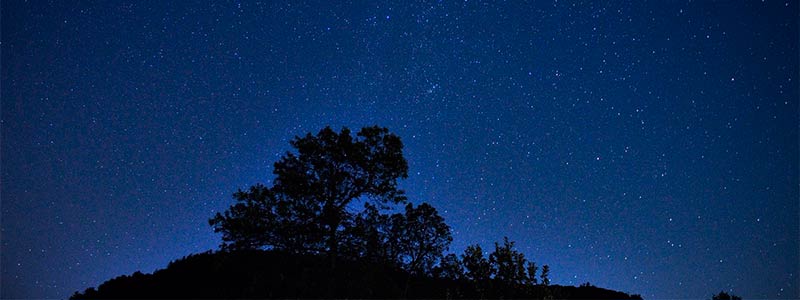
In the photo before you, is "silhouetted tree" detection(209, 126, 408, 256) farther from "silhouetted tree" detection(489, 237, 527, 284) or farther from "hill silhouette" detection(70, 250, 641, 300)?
"silhouetted tree" detection(489, 237, 527, 284)

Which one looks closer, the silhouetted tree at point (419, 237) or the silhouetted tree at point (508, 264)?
the silhouetted tree at point (508, 264)

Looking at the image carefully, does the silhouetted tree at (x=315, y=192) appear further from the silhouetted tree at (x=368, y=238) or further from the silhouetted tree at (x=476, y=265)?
the silhouetted tree at (x=476, y=265)

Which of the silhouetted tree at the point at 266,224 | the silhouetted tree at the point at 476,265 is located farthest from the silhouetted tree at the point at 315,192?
the silhouetted tree at the point at 476,265

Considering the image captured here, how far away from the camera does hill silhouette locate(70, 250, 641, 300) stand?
1568 centimetres

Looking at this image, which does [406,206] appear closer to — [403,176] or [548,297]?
[403,176]

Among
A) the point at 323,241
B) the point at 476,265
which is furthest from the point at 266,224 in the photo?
the point at 476,265

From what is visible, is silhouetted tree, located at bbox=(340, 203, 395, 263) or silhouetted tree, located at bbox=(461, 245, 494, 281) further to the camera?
silhouetted tree, located at bbox=(340, 203, 395, 263)

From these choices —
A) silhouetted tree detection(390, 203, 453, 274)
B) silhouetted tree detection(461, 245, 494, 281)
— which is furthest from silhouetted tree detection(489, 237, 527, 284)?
silhouetted tree detection(390, 203, 453, 274)

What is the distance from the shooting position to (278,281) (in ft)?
56.9

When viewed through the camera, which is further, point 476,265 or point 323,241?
point 323,241

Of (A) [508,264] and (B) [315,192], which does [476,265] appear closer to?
(A) [508,264]

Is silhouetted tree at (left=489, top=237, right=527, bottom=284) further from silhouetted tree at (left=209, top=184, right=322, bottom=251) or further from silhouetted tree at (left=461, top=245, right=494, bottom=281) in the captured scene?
silhouetted tree at (left=209, top=184, right=322, bottom=251)

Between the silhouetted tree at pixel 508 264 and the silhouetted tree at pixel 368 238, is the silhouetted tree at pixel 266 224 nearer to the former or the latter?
the silhouetted tree at pixel 368 238

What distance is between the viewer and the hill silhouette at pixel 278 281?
15680 mm
